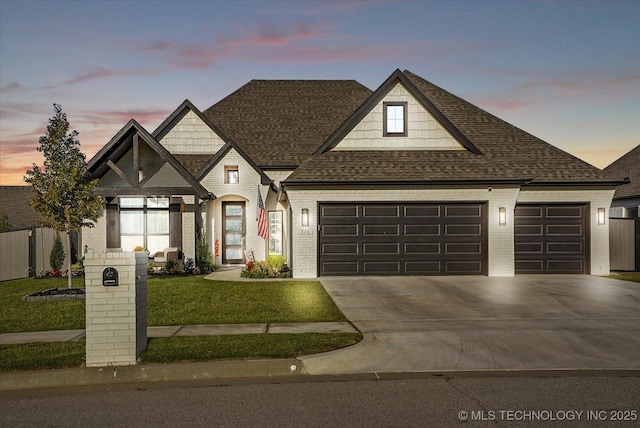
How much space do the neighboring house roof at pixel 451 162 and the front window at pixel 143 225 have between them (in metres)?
5.79

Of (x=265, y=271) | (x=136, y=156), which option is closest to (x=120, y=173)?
(x=136, y=156)

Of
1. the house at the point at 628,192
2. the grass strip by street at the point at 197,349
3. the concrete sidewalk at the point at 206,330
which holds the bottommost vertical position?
the concrete sidewalk at the point at 206,330

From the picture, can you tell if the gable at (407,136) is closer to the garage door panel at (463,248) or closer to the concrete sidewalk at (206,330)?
the garage door panel at (463,248)

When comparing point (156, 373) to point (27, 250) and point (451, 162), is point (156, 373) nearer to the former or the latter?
point (451, 162)

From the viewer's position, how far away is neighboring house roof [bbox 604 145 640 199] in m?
27.1

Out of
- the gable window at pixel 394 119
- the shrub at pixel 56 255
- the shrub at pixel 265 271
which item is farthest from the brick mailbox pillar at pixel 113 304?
the shrub at pixel 56 255

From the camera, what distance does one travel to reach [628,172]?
29734 millimetres

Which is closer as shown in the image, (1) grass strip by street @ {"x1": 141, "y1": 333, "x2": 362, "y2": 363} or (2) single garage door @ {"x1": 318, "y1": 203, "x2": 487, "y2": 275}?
(1) grass strip by street @ {"x1": 141, "y1": 333, "x2": 362, "y2": 363}

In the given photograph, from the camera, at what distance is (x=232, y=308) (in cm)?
1131

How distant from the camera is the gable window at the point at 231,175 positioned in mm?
21219

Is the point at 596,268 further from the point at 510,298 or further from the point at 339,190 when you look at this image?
the point at 339,190

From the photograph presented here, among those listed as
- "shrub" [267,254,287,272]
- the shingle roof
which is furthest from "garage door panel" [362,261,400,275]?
the shingle roof

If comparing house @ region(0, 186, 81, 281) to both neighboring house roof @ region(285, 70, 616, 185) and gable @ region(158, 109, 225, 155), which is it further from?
neighboring house roof @ region(285, 70, 616, 185)

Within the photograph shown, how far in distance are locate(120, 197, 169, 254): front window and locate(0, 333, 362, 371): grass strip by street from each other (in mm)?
11504
